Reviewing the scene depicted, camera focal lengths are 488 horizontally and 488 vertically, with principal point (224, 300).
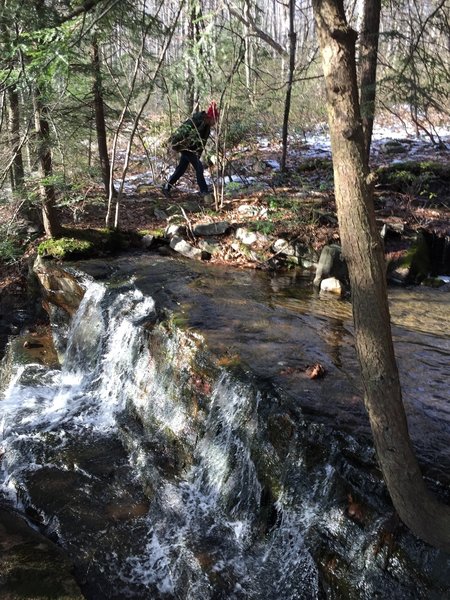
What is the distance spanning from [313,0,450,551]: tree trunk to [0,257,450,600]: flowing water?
1.54 feet

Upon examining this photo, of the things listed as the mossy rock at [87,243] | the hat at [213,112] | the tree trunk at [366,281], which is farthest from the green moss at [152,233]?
the tree trunk at [366,281]

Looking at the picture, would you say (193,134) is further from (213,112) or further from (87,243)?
(87,243)

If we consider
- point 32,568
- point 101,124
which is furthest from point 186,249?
point 32,568

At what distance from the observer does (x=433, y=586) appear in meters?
2.76

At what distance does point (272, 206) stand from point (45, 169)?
4213 mm

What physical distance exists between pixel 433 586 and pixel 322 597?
79 cm

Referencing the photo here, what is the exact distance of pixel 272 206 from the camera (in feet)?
31.5

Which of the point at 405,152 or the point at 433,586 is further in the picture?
the point at 405,152

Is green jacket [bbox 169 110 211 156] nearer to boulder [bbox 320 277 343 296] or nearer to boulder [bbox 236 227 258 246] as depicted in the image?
boulder [bbox 236 227 258 246]

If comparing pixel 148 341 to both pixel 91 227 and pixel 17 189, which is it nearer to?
pixel 17 189

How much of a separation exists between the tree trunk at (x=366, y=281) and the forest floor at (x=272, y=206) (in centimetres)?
553

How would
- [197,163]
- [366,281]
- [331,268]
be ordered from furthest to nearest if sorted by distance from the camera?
[197,163]
[331,268]
[366,281]

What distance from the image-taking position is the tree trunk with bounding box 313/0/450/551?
2.28 meters

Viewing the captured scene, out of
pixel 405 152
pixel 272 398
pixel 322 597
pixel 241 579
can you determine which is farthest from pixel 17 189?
pixel 405 152
